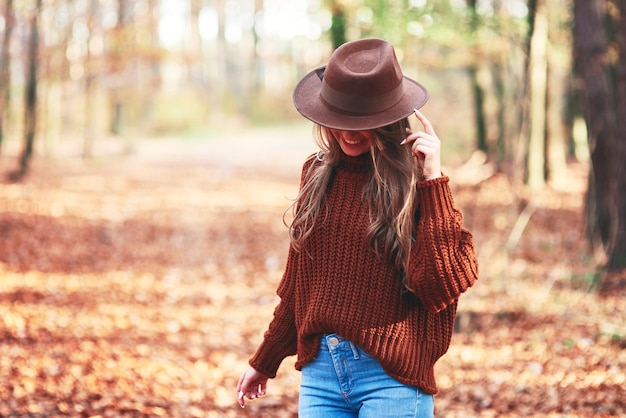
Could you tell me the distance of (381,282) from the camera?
229cm

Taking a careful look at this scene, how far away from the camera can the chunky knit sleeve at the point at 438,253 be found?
7.21ft

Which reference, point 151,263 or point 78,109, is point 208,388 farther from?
point 78,109

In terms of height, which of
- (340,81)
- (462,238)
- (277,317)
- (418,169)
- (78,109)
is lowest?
(78,109)

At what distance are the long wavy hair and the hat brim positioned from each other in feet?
0.23

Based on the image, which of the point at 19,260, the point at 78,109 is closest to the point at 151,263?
the point at 19,260

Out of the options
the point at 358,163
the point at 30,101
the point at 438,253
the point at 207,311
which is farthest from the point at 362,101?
the point at 30,101

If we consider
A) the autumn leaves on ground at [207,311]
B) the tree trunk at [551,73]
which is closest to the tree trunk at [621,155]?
the autumn leaves on ground at [207,311]

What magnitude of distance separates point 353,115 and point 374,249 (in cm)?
43

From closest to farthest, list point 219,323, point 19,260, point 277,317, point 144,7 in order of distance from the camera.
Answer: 1. point 277,317
2. point 219,323
3. point 19,260
4. point 144,7

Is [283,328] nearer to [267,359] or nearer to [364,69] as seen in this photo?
Answer: [267,359]

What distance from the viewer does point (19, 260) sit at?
9.55 metres

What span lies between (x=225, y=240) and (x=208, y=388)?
23.3 feet

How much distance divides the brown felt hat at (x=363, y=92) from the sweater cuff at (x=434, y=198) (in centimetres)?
23

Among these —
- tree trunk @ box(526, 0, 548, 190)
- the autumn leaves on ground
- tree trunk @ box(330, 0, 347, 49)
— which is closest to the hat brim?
the autumn leaves on ground
